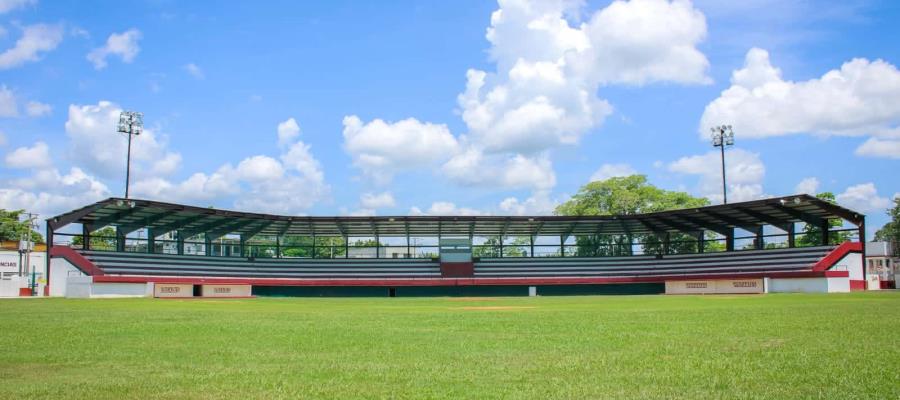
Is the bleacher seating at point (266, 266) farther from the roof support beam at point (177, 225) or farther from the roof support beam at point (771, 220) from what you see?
the roof support beam at point (771, 220)

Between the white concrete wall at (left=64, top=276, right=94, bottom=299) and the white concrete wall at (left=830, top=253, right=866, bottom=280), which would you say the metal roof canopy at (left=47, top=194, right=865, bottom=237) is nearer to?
the white concrete wall at (left=830, top=253, right=866, bottom=280)

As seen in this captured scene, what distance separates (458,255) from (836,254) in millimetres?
38486

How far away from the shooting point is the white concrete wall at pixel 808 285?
57.4 m

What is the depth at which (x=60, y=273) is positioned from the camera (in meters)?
62.8

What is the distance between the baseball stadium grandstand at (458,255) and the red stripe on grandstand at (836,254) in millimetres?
112

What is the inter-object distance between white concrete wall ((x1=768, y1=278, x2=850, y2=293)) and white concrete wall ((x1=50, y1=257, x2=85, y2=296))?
59.4 metres

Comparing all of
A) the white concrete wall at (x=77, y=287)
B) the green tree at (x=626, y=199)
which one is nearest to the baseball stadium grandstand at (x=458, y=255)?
the white concrete wall at (x=77, y=287)

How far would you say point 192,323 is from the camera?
67.1 ft

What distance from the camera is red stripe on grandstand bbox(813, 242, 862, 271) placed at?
60.1 metres

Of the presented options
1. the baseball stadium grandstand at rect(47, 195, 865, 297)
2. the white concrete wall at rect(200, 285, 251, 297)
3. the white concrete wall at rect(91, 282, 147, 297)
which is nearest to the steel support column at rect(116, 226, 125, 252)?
the baseball stadium grandstand at rect(47, 195, 865, 297)

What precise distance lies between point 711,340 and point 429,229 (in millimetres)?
70731

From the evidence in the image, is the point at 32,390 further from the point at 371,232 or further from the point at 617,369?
the point at 371,232

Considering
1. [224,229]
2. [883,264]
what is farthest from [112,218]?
[883,264]

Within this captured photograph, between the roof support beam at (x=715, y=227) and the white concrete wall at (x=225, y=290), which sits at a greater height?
the roof support beam at (x=715, y=227)
